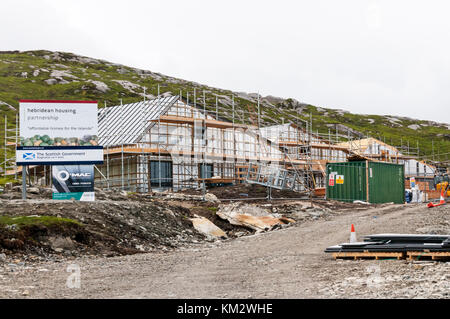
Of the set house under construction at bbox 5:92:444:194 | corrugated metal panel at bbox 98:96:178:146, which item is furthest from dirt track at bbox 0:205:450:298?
corrugated metal panel at bbox 98:96:178:146

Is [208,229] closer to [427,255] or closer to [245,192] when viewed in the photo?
[427,255]

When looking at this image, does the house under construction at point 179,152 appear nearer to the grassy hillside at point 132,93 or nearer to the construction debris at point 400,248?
the construction debris at point 400,248

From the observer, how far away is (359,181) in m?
34.9

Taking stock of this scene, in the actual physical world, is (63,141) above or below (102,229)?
above

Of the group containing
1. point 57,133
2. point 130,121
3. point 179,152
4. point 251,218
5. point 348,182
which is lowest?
point 251,218

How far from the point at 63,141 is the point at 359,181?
19923 millimetres

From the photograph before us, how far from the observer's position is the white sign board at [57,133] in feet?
72.8

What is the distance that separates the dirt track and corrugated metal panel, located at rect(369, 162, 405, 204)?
631 inches

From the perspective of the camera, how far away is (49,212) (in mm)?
19891

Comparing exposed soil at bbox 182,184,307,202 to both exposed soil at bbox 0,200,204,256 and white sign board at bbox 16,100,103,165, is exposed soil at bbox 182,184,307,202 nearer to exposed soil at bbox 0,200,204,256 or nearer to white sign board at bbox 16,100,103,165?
exposed soil at bbox 0,200,204,256

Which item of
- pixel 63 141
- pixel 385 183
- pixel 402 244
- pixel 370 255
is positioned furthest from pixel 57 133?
pixel 385 183

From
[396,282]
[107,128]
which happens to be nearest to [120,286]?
[396,282]

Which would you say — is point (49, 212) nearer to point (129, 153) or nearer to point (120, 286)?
point (120, 286)
